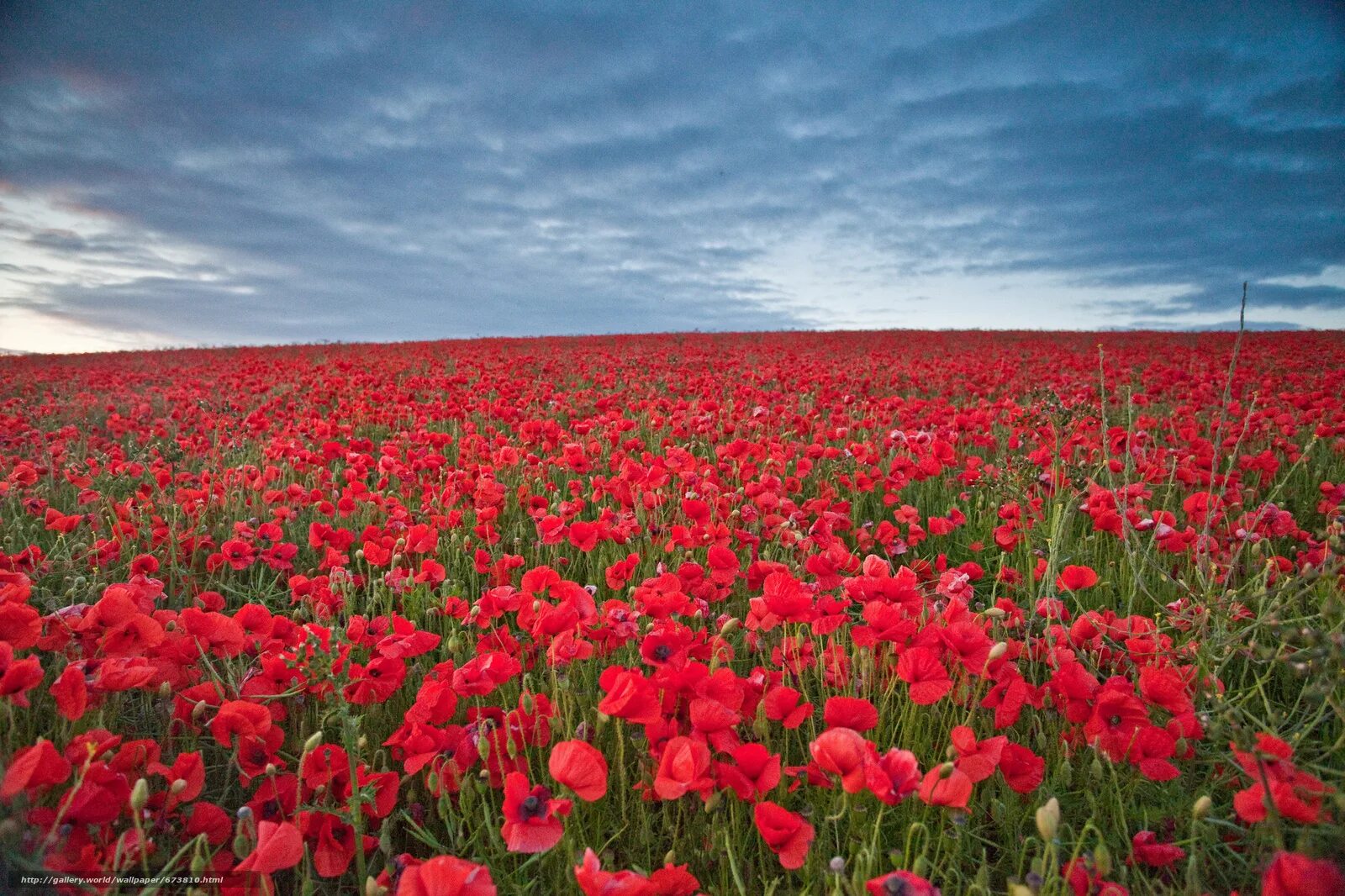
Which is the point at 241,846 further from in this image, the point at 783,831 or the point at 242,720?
the point at 783,831

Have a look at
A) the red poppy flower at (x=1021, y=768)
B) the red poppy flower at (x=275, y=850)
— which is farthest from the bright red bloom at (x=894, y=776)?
the red poppy flower at (x=275, y=850)

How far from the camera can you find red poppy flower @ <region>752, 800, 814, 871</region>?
1286mm

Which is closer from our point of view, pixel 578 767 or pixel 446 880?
pixel 446 880

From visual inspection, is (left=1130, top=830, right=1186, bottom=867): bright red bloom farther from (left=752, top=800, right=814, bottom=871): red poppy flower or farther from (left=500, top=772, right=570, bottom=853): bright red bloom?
(left=500, top=772, right=570, bottom=853): bright red bloom

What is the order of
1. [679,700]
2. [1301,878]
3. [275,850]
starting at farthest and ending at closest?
[679,700], [275,850], [1301,878]

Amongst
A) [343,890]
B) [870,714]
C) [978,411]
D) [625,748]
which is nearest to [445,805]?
[343,890]

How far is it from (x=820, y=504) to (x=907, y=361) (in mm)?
10901

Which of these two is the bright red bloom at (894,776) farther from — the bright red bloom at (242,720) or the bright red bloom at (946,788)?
the bright red bloom at (242,720)

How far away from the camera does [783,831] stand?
1.30 metres

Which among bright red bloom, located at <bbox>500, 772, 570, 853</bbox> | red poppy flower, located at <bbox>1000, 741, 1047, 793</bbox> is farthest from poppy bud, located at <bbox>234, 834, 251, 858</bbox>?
red poppy flower, located at <bbox>1000, 741, 1047, 793</bbox>

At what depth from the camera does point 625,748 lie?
2.00m

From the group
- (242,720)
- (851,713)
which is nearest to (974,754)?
A: (851,713)

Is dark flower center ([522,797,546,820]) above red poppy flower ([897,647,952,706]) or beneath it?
beneath

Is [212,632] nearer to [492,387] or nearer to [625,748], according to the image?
[625,748]
